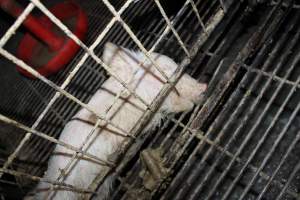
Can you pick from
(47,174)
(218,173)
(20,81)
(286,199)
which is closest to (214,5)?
(218,173)

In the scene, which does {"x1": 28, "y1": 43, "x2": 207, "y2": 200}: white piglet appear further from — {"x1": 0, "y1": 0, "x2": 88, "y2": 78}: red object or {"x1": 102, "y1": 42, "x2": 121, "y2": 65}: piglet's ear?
{"x1": 0, "y1": 0, "x2": 88, "y2": 78}: red object

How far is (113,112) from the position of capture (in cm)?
259

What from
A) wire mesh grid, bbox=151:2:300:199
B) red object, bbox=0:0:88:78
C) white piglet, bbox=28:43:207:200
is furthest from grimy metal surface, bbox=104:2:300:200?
red object, bbox=0:0:88:78

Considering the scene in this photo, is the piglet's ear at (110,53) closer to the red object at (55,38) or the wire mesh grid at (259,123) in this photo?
the wire mesh grid at (259,123)

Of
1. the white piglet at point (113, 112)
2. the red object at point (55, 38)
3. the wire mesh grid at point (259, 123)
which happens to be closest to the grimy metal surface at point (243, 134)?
the wire mesh grid at point (259, 123)

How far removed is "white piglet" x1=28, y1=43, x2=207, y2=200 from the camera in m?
2.56

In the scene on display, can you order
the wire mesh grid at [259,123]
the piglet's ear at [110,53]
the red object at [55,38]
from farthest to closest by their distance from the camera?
the red object at [55,38]
the piglet's ear at [110,53]
the wire mesh grid at [259,123]

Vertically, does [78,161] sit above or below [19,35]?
below

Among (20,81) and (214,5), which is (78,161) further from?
(20,81)

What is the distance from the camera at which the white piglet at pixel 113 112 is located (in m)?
2.56

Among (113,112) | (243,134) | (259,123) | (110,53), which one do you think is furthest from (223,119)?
(110,53)

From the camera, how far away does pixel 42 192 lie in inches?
103

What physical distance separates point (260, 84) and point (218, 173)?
2.89 feet

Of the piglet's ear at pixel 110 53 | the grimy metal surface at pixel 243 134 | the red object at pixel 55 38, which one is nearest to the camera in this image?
the grimy metal surface at pixel 243 134
